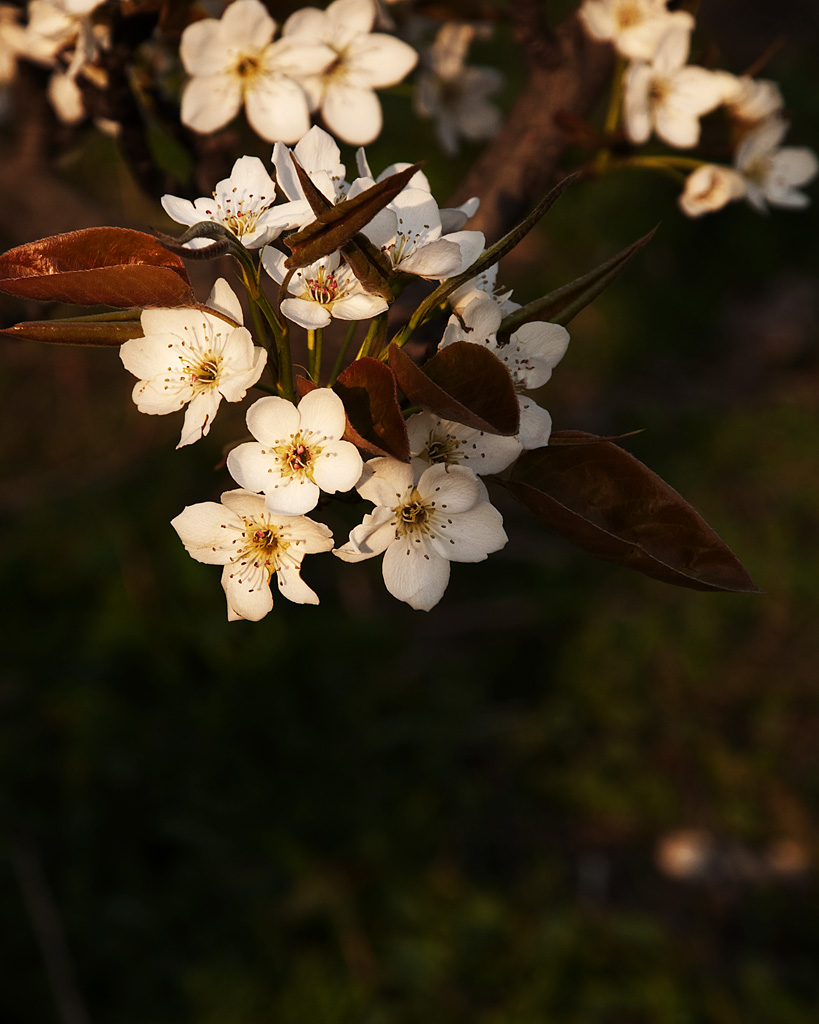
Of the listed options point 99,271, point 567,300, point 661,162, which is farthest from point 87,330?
point 661,162

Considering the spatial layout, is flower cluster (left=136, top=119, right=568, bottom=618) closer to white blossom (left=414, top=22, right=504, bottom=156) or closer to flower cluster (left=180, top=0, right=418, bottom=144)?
flower cluster (left=180, top=0, right=418, bottom=144)

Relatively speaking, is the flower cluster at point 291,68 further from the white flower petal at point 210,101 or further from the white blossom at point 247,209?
the white blossom at point 247,209

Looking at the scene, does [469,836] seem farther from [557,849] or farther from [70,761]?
[70,761]

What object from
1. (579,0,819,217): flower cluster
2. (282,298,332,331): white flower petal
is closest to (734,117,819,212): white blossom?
(579,0,819,217): flower cluster

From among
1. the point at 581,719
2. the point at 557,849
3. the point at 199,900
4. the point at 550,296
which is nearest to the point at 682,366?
the point at 581,719

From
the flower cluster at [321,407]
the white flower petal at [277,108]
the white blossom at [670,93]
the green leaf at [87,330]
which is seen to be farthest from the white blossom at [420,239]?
the white blossom at [670,93]

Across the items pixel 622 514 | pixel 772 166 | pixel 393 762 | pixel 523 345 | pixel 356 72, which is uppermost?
pixel 356 72

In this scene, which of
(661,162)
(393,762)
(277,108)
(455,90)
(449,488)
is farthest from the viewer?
(393,762)

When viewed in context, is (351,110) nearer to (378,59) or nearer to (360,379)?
(378,59)
